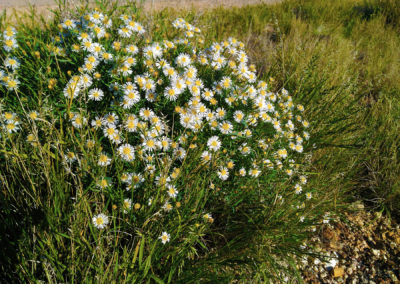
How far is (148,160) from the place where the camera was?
1.89 m

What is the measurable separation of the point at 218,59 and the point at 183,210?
1.29 metres

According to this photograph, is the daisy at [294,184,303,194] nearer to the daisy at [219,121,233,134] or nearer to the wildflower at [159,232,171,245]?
the daisy at [219,121,233,134]

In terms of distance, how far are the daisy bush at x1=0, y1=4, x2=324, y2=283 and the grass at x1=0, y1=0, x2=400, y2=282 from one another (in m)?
0.01

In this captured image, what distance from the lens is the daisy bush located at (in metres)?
1.63

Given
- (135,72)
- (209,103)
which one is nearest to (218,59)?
(209,103)

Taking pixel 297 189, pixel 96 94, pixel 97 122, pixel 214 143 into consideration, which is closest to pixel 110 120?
pixel 97 122

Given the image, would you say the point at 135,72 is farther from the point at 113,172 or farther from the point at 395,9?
the point at 395,9

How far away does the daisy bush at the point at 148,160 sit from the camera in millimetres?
1631

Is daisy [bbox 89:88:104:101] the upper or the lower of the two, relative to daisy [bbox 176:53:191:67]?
lower

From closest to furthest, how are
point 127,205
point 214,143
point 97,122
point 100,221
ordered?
point 100,221 → point 127,205 → point 97,122 → point 214,143

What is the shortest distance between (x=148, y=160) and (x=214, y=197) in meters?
0.52

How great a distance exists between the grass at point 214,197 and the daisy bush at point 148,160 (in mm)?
15

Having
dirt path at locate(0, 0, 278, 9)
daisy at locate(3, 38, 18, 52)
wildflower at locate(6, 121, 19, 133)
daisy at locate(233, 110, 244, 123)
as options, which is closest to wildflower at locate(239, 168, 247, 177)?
daisy at locate(233, 110, 244, 123)

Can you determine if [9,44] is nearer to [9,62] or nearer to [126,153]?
[9,62]
